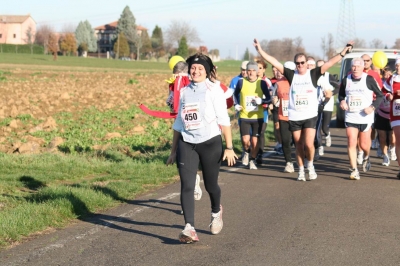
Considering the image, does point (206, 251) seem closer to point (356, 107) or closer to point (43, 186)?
point (43, 186)

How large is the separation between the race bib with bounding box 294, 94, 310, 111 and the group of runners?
0.02 meters

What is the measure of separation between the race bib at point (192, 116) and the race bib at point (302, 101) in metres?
4.30

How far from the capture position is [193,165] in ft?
22.6

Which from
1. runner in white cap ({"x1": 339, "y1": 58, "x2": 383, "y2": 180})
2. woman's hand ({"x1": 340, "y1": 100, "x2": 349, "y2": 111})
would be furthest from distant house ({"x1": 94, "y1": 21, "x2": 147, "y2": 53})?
woman's hand ({"x1": 340, "y1": 100, "x2": 349, "y2": 111})

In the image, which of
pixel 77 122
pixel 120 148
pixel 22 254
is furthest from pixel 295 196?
pixel 77 122

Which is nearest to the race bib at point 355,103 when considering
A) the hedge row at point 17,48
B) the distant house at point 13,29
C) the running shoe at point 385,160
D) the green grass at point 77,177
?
the running shoe at point 385,160

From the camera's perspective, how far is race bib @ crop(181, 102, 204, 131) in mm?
6844

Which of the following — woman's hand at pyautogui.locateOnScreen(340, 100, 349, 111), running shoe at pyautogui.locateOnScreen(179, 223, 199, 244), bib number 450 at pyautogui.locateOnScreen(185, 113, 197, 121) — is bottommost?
running shoe at pyautogui.locateOnScreen(179, 223, 199, 244)

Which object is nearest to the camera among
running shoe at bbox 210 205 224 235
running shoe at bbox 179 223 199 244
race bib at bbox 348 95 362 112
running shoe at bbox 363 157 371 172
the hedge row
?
running shoe at bbox 179 223 199 244

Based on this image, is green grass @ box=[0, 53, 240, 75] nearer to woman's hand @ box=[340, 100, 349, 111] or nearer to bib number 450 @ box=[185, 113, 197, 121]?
woman's hand @ box=[340, 100, 349, 111]

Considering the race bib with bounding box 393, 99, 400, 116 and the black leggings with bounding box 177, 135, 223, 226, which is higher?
the race bib with bounding box 393, 99, 400, 116

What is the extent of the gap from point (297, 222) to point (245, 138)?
4.72 m

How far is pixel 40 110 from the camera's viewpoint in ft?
75.0

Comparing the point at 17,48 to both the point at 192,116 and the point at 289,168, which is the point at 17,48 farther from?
the point at 192,116
